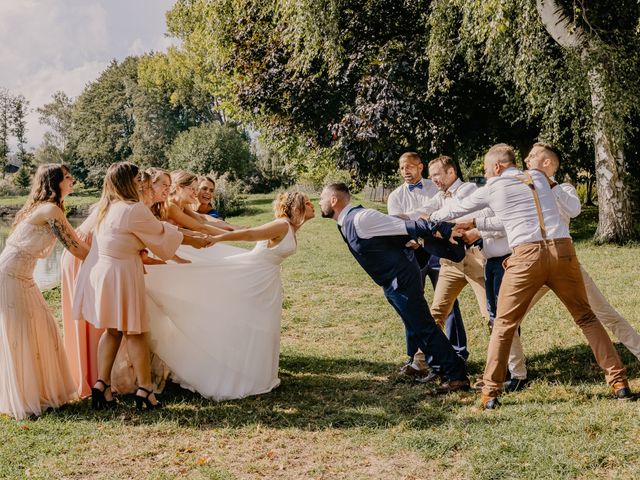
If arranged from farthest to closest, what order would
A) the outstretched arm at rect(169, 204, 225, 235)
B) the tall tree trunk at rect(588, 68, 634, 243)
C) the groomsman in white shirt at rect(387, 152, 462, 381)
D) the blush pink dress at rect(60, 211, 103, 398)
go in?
the tall tree trunk at rect(588, 68, 634, 243) < the groomsman in white shirt at rect(387, 152, 462, 381) < the outstretched arm at rect(169, 204, 225, 235) < the blush pink dress at rect(60, 211, 103, 398)

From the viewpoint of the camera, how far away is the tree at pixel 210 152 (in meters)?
44.9

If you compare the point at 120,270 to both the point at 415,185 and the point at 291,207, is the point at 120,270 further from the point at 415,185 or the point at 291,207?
the point at 415,185

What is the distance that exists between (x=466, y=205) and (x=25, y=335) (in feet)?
13.0

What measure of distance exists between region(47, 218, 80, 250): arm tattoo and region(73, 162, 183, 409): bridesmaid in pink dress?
20 cm

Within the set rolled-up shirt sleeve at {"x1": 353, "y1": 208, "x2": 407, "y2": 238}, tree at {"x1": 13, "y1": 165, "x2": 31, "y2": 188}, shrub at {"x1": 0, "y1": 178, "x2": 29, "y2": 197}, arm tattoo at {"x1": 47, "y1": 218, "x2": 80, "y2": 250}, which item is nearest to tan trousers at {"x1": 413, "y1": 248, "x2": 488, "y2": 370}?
rolled-up shirt sleeve at {"x1": 353, "y1": 208, "x2": 407, "y2": 238}

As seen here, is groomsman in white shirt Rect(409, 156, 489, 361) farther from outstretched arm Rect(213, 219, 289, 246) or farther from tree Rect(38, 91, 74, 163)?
tree Rect(38, 91, 74, 163)

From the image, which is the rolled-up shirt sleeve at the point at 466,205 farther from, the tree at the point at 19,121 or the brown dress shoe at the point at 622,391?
the tree at the point at 19,121

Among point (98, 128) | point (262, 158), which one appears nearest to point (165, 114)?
point (98, 128)

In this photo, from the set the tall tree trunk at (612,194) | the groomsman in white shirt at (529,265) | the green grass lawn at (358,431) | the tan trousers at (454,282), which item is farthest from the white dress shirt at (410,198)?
the tall tree trunk at (612,194)

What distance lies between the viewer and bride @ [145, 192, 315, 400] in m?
5.84

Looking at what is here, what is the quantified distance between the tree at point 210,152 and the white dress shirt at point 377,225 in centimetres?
3861

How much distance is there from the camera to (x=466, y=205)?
17.3 ft

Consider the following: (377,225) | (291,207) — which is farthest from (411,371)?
(291,207)

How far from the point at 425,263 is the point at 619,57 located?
8.62 metres
